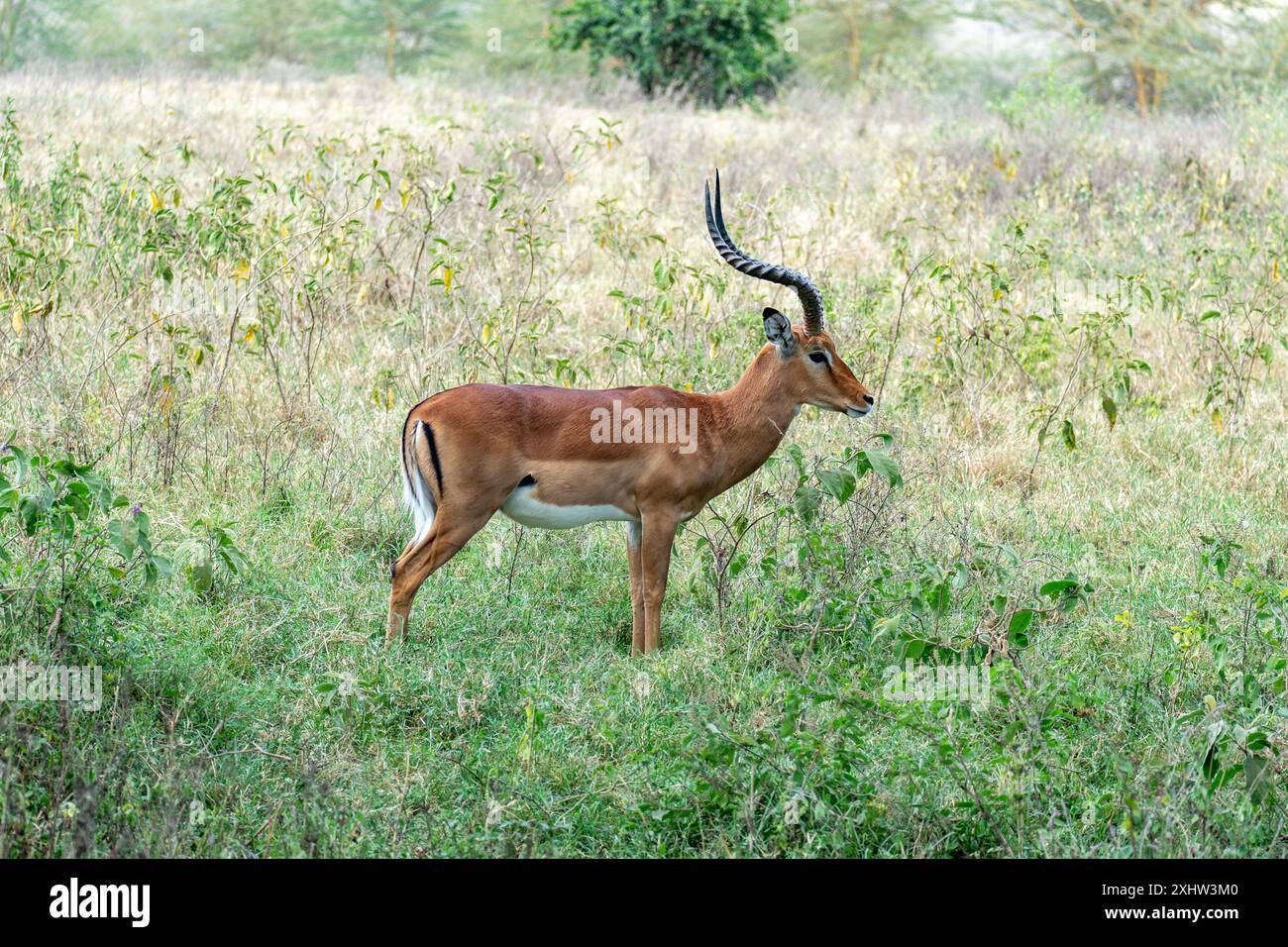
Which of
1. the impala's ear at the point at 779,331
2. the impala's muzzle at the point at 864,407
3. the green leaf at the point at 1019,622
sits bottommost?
the green leaf at the point at 1019,622

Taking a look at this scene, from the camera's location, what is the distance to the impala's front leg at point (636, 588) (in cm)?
510

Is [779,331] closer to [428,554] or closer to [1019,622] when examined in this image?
[428,554]

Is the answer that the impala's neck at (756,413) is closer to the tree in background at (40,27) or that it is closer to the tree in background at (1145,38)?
the tree in background at (1145,38)

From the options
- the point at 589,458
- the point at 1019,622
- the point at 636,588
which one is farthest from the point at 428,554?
the point at 1019,622

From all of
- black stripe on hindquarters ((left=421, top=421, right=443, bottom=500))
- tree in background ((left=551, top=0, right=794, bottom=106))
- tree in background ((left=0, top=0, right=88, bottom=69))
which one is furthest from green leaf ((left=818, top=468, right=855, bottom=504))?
tree in background ((left=0, top=0, right=88, bottom=69))

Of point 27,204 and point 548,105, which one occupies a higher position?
point 548,105

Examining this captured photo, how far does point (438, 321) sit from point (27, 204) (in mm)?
2565

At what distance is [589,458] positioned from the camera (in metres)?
4.93

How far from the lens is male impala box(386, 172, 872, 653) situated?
4859mm

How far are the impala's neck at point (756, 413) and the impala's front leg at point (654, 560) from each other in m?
0.37

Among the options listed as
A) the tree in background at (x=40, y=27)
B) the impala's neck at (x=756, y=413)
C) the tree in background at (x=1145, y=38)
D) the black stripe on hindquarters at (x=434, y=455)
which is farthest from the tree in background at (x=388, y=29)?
the black stripe on hindquarters at (x=434, y=455)

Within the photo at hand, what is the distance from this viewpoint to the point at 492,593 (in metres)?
5.46

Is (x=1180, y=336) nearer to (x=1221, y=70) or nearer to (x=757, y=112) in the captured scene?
(x=757, y=112)
